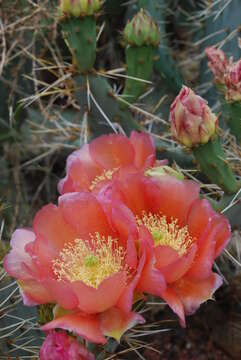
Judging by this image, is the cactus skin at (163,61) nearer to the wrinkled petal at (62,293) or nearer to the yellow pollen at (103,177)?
the yellow pollen at (103,177)

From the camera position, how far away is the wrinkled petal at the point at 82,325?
763 millimetres

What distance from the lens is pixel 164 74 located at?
1.51 m

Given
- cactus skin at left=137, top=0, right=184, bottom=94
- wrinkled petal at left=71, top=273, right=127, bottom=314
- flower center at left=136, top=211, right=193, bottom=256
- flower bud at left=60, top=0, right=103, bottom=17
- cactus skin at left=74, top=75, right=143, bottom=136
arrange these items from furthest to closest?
cactus skin at left=137, top=0, right=184, bottom=94 < cactus skin at left=74, top=75, right=143, bottom=136 < flower bud at left=60, top=0, right=103, bottom=17 < flower center at left=136, top=211, right=193, bottom=256 < wrinkled petal at left=71, top=273, right=127, bottom=314

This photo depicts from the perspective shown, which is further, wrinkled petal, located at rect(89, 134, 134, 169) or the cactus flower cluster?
wrinkled petal, located at rect(89, 134, 134, 169)

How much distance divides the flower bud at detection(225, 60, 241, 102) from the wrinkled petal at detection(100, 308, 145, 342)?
0.40 meters

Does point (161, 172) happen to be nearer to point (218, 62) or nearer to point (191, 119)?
point (191, 119)

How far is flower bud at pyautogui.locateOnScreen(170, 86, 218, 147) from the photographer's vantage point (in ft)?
3.02

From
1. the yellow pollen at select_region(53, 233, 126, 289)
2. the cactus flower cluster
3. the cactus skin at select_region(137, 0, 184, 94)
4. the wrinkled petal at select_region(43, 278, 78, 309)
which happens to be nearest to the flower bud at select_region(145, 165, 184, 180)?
the cactus flower cluster

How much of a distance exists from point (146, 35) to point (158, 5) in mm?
355

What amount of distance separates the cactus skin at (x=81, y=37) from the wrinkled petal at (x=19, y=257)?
0.38 meters

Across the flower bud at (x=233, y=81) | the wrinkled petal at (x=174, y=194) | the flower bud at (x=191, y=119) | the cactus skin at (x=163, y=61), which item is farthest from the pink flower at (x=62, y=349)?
the cactus skin at (x=163, y=61)

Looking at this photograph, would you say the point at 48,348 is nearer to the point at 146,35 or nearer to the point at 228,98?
the point at 228,98

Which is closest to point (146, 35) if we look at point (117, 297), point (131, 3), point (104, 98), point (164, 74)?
point (104, 98)

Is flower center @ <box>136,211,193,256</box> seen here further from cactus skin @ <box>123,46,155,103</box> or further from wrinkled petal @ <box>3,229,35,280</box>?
cactus skin @ <box>123,46,155,103</box>
